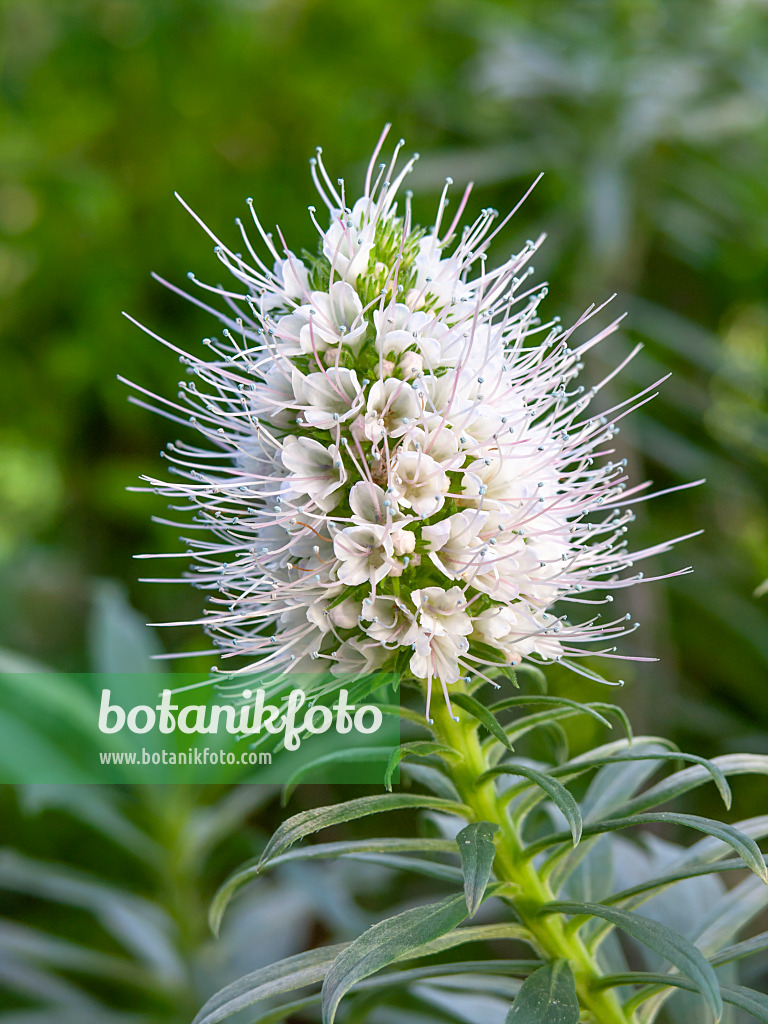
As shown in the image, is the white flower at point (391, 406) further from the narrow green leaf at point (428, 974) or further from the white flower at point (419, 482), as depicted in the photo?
the narrow green leaf at point (428, 974)

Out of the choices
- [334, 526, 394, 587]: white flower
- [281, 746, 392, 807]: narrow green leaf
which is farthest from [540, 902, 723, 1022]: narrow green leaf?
[334, 526, 394, 587]: white flower

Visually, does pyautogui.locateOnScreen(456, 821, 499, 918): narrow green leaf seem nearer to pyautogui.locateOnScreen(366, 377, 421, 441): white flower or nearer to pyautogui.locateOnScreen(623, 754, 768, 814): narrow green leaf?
pyautogui.locateOnScreen(623, 754, 768, 814): narrow green leaf

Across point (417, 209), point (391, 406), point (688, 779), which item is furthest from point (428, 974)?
point (417, 209)

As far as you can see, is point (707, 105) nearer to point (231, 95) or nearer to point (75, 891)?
point (231, 95)

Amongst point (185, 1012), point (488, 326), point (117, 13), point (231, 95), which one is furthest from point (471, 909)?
point (117, 13)

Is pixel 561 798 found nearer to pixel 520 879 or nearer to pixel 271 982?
pixel 520 879

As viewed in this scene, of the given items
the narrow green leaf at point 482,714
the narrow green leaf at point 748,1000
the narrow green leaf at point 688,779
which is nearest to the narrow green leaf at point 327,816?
the narrow green leaf at point 482,714
